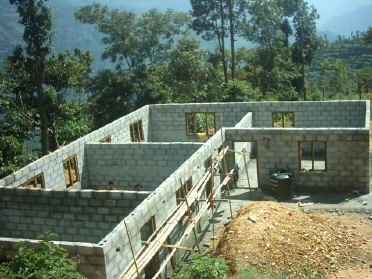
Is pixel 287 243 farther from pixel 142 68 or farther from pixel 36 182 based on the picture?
pixel 142 68

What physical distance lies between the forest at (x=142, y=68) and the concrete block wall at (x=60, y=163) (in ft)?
13.1

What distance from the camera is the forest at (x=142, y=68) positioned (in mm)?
23266

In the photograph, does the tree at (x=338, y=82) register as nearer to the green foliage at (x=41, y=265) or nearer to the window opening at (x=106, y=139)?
the window opening at (x=106, y=139)

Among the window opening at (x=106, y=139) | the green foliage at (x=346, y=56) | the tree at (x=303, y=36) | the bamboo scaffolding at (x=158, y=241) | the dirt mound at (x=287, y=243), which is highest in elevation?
the tree at (x=303, y=36)

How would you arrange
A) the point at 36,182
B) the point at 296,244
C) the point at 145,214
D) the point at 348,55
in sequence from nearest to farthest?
1. the point at 145,214
2. the point at 296,244
3. the point at 36,182
4. the point at 348,55

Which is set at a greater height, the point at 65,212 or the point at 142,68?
the point at 142,68

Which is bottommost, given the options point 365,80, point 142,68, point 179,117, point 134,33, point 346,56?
point 365,80

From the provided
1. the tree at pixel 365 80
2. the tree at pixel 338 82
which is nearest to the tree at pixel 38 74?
the tree at pixel 365 80

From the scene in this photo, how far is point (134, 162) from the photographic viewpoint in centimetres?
1617

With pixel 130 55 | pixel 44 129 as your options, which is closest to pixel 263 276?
pixel 44 129

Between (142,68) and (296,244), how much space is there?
2208 centimetres

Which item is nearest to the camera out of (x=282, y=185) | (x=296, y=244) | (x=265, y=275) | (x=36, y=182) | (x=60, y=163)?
(x=265, y=275)

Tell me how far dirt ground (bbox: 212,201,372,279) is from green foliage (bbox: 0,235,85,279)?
418 centimetres

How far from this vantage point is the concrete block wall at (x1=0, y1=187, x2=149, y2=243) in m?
11.0
